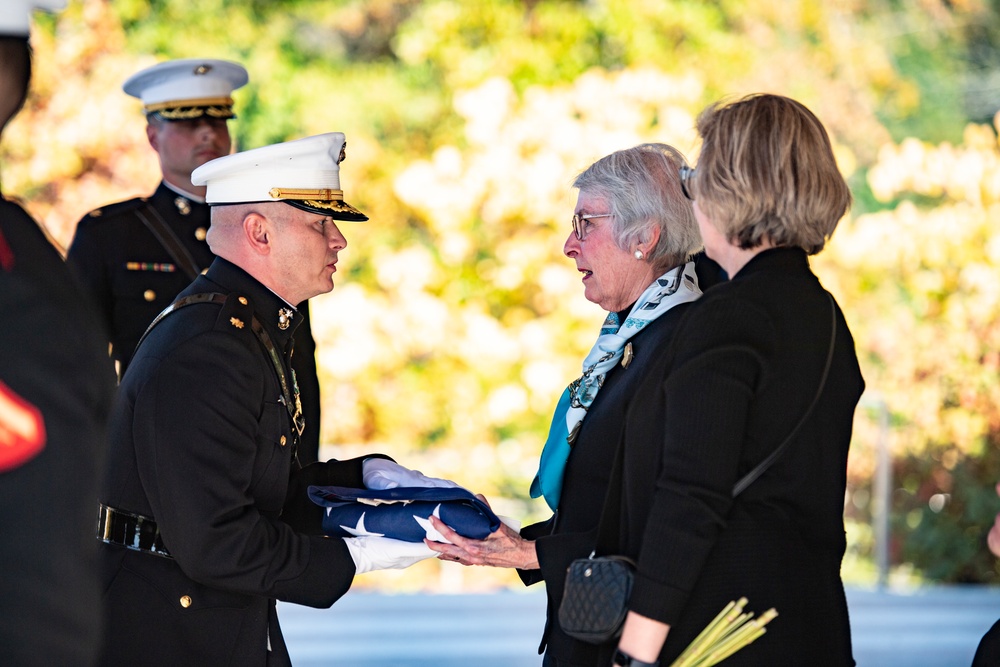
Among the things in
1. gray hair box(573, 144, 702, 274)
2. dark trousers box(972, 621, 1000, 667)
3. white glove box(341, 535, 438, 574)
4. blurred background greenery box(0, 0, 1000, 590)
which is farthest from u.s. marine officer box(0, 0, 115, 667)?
blurred background greenery box(0, 0, 1000, 590)

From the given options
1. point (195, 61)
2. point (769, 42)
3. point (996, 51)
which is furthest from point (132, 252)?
point (996, 51)

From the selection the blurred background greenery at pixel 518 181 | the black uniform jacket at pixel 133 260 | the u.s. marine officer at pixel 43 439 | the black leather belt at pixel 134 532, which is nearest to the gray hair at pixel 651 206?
the black leather belt at pixel 134 532

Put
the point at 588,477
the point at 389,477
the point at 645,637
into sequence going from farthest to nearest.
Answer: the point at 389,477
the point at 588,477
the point at 645,637

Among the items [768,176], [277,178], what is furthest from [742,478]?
[277,178]

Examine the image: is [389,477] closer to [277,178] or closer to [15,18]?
[277,178]

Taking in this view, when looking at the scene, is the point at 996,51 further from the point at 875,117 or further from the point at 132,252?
the point at 132,252

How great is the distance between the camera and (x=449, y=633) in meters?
4.89

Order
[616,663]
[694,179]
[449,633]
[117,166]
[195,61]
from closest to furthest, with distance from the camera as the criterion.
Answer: [616,663]
[694,179]
[195,61]
[449,633]
[117,166]

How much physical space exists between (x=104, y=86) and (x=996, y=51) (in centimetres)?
670

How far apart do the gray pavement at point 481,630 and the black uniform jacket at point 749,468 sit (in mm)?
2793

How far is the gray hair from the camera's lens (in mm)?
2441

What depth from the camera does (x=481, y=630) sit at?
4922 mm

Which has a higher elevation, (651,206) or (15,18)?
(651,206)

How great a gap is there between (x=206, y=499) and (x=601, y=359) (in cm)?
81
